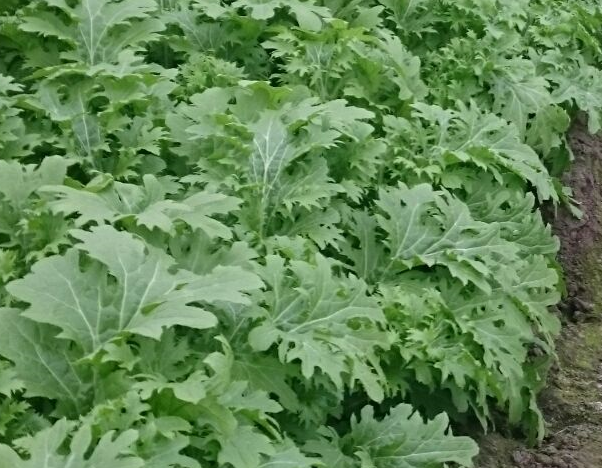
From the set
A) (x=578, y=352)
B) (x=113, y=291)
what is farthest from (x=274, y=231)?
(x=578, y=352)

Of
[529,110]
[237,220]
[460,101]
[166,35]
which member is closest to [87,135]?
[237,220]

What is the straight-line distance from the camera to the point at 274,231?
151 inches

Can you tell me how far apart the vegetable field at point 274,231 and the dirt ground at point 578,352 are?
0.50 feet

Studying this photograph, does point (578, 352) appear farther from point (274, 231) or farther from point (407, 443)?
point (274, 231)

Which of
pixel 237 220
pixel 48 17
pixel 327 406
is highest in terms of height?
pixel 48 17

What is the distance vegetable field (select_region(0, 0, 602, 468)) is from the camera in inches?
109

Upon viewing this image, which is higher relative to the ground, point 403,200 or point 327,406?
point 403,200

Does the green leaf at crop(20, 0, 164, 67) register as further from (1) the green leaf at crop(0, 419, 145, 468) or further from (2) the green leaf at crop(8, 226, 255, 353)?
(1) the green leaf at crop(0, 419, 145, 468)

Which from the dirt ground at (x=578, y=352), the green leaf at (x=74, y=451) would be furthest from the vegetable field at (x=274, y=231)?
the dirt ground at (x=578, y=352)

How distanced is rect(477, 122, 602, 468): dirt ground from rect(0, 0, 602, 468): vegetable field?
0.50 feet

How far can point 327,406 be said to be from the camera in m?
3.30

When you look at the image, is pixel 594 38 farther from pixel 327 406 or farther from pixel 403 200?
pixel 327 406

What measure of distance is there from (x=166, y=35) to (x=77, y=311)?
8.62ft

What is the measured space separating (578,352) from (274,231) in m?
2.01
